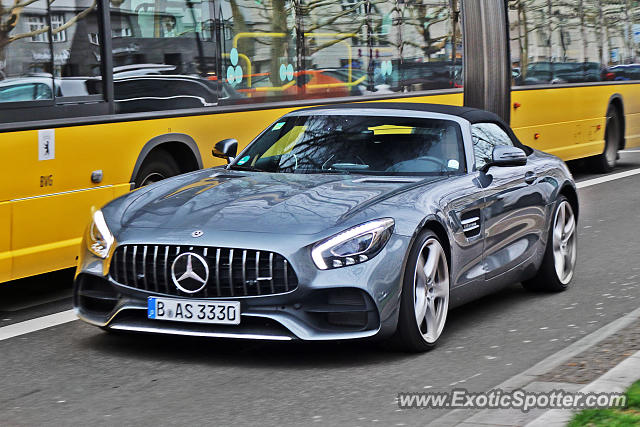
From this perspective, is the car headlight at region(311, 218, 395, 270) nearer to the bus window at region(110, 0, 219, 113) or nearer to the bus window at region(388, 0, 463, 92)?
the bus window at region(110, 0, 219, 113)

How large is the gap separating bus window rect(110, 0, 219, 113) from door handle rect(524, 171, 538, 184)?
3.35 meters

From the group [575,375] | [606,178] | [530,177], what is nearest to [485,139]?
[530,177]

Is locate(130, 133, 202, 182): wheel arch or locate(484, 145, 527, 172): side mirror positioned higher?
locate(130, 133, 202, 182): wheel arch

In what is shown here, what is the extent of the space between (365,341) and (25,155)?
3204mm

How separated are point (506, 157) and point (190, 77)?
3824 mm

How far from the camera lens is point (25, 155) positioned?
8.58 meters

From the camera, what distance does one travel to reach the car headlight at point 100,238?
21.9ft

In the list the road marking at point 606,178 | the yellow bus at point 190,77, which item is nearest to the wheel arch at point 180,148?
the yellow bus at point 190,77

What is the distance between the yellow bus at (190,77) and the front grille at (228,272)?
2.34 m

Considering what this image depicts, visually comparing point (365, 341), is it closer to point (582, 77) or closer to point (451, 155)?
point (451, 155)

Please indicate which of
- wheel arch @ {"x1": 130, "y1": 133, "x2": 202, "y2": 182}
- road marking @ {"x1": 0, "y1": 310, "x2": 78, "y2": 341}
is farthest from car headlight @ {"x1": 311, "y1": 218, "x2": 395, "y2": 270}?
wheel arch @ {"x1": 130, "y1": 133, "x2": 202, "y2": 182}

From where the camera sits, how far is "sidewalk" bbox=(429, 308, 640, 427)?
4.98m

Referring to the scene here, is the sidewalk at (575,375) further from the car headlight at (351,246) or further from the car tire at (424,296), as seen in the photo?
the car headlight at (351,246)

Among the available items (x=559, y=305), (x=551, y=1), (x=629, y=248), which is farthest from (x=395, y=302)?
(x=551, y=1)
